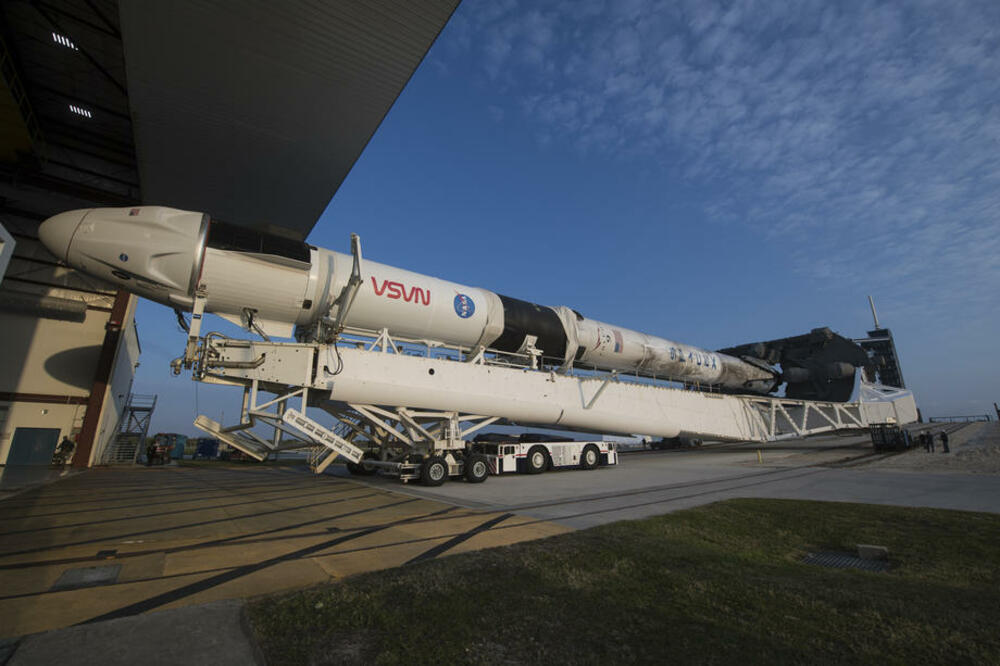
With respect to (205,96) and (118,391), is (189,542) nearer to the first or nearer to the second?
(205,96)

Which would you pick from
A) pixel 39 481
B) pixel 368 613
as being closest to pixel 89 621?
pixel 368 613

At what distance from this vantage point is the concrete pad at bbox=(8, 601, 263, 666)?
2635 millimetres

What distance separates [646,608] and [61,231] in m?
13.3

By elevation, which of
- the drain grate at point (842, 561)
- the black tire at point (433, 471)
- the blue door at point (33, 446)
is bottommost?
the drain grate at point (842, 561)

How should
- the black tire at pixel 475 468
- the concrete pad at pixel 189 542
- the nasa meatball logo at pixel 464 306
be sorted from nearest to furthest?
the concrete pad at pixel 189 542 < the nasa meatball logo at pixel 464 306 < the black tire at pixel 475 468

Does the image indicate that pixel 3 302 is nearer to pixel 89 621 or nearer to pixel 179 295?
pixel 179 295

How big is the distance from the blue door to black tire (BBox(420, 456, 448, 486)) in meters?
19.0

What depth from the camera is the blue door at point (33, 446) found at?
18922mm

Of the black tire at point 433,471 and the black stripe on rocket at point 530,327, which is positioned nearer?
the black tire at point 433,471

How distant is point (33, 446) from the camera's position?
19266 mm

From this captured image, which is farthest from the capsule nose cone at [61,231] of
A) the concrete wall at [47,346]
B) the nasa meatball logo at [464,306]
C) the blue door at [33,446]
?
the blue door at [33,446]

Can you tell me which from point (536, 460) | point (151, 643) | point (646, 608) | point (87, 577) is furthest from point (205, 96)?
point (646, 608)

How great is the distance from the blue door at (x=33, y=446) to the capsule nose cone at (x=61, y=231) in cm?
1530

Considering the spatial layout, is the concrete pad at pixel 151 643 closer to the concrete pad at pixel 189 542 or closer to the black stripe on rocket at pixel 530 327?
the concrete pad at pixel 189 542
